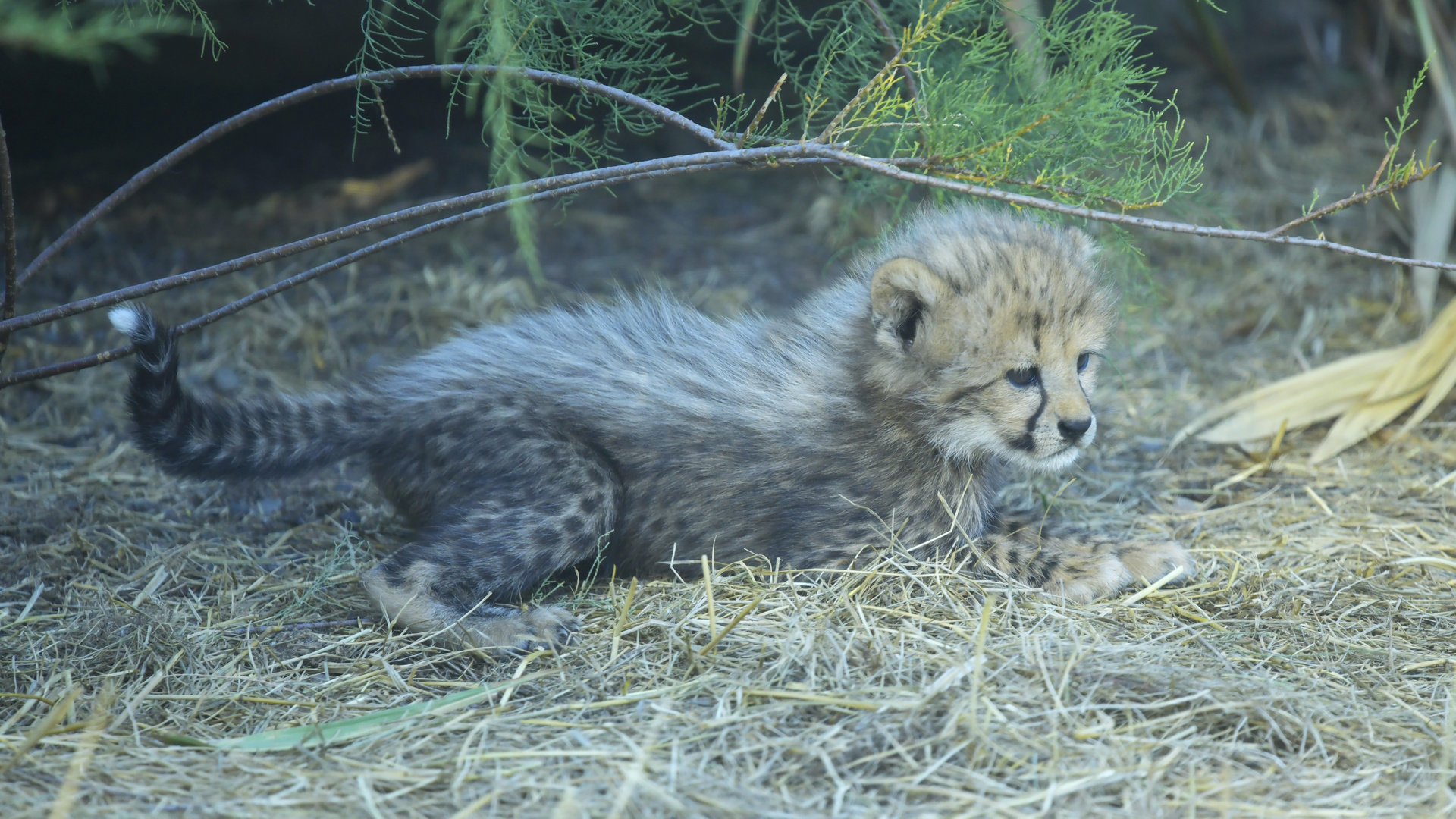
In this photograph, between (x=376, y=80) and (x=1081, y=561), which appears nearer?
(x=376, y=80)

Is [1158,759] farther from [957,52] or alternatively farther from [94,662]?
[957,52]

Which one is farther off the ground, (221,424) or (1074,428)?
(1074,428)

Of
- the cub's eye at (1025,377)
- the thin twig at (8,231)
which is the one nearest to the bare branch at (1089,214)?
the cub's eye at (1025,377)

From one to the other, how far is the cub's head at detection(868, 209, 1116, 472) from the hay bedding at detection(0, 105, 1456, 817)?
1.31 feet

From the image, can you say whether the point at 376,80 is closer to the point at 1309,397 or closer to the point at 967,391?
the point at 967,391

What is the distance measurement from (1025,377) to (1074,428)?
0.62 ft

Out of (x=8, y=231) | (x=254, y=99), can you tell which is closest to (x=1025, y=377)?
(x=8, y=231)

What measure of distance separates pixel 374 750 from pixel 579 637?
2.24 ft

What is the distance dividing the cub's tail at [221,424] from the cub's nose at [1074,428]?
6.70 ft

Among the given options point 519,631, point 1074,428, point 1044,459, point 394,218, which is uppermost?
point 394,218

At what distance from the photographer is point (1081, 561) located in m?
3.06

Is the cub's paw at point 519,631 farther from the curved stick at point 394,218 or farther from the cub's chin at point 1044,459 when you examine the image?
the cub's chin at point 1044,459

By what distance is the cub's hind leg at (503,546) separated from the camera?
2869 mm

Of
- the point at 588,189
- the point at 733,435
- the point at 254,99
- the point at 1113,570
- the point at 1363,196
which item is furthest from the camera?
the point at 254,99
